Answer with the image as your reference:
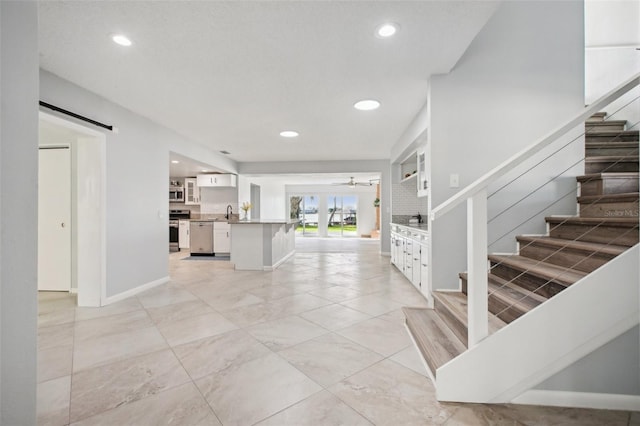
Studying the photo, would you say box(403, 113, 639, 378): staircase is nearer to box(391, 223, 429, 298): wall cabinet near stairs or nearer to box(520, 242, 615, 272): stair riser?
box(520, 242, 615, 272): stair riser

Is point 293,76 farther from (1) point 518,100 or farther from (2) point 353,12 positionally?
(1) point 518,100

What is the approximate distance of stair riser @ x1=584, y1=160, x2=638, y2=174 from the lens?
8.09ft

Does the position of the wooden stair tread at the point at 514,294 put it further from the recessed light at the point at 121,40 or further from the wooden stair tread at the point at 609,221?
the recessed light at the point at 121,40

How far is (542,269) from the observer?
79.9 inches

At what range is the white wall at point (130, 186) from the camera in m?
3.08

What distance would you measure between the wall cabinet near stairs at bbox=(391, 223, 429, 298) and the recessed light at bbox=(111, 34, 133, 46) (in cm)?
329

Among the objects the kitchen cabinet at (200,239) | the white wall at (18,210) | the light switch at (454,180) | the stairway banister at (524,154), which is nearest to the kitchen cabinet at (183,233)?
the kitchen cabinet at (200,239)

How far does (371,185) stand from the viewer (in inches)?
480

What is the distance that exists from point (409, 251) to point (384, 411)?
286 centimetres

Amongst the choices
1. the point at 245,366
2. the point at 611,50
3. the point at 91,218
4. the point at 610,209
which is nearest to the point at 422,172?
the point at 610,209

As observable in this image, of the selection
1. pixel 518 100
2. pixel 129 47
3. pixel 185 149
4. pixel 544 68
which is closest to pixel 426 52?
pixel 518 100

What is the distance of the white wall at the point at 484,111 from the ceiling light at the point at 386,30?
0.92 meters

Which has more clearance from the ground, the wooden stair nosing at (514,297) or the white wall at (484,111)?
the white wall at (484,111)

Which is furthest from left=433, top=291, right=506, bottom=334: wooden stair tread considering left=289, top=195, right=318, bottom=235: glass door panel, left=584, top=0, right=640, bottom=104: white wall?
left=289, top=195, right=318, bottom=235: glass door panel
